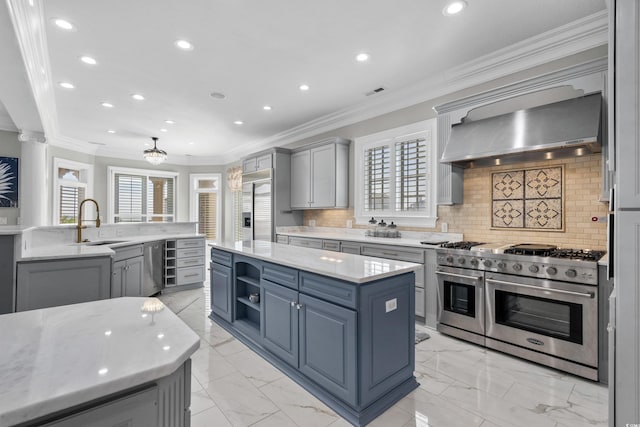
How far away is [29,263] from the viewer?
8.25ft

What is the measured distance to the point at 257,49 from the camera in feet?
10.4

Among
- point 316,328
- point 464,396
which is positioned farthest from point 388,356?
point 464,396

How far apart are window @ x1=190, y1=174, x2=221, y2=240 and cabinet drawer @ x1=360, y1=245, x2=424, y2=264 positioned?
5.84m

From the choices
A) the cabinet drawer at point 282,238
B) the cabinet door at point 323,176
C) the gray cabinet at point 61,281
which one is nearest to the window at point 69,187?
the cabinet drawer at point 282,238

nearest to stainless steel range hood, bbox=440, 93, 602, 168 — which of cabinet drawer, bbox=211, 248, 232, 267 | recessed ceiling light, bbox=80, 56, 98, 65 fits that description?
cabinet drawer, bbox=211, 248, 232, 267

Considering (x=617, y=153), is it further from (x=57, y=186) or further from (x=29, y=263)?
(x=57, y=186)

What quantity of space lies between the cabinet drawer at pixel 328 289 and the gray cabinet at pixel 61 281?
2.02 metres

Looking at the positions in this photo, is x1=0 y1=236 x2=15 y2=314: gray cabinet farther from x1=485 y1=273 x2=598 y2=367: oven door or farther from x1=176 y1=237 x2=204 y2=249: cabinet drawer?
x1=485 y1=273 x2=598 y2=367: oven door

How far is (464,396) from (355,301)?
1138 mm

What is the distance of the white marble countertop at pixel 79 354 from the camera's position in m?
0.70

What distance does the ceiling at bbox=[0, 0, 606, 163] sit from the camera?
2557 mm

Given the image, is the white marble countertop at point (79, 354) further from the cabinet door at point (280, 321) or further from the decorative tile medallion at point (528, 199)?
the decorative tile medallion at point (528, 199)

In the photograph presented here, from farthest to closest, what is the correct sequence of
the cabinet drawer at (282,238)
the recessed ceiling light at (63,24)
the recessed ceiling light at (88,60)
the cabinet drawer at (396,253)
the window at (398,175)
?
the cabinet drawer at (282,238)
the window at (398,175)
the cabinet drawer at (396,253)
the recessed ceiling light at (88,60)
the recessed ceiling light at (63,24)

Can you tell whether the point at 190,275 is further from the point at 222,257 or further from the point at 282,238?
the point at 222,257
